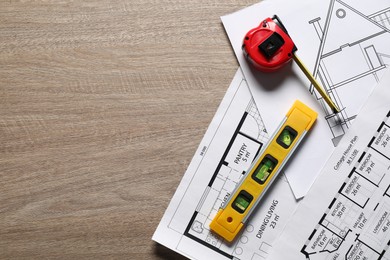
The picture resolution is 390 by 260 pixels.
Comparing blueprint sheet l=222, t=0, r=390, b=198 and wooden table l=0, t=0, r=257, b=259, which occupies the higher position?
blueprint sheet l=222, t=0, r=390, b=198

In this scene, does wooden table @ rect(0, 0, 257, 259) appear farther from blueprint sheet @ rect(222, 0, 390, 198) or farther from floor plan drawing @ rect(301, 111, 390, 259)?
floor plan drawing @ rect(301, 111, 390, 259)

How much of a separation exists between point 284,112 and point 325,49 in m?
0.10

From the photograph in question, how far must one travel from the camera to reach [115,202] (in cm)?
61

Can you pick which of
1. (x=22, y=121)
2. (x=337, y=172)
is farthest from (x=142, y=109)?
(x=337, y=172)

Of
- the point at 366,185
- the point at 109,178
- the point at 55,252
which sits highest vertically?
the point at 366,185

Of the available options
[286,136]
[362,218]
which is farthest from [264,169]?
[362,218]

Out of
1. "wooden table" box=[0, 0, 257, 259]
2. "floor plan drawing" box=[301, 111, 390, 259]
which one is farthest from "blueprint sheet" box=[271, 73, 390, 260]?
"wooden table" box=[0, 0, 257, 259]

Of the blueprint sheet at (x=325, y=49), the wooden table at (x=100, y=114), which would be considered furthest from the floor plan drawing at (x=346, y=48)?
the wooden table at (x=100, y=114)

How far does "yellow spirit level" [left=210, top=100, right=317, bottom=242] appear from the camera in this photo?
1.97ft

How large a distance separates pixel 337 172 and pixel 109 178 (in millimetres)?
315

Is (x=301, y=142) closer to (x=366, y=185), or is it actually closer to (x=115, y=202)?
(x=366, y=185)

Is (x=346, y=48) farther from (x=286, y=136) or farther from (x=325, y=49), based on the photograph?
(x=286, y=136)

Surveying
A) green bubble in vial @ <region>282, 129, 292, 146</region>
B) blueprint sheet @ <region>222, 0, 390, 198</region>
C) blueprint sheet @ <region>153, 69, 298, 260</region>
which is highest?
blueprint sheet @ <region>222, 0, 390, 198</region>

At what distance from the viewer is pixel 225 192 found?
0.62 m
